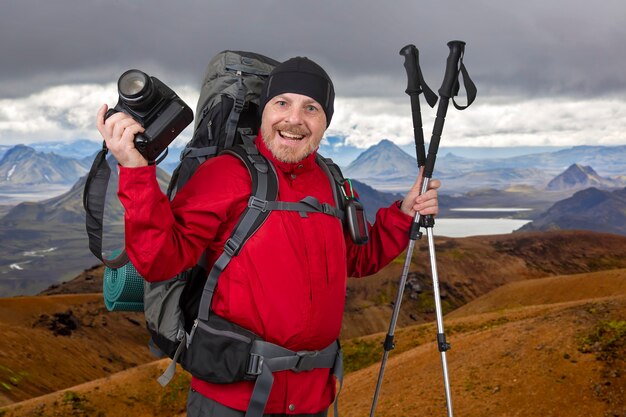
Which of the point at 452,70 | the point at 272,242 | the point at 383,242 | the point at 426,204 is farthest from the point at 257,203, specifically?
the point at 452,70

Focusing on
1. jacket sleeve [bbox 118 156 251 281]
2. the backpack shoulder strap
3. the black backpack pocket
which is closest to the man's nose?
jacket sleeve [bbox 118 156 251 281]

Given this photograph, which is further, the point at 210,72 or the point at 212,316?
the point at 210,72

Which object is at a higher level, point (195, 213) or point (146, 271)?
point (195, 213)

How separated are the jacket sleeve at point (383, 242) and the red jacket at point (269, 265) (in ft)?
2.73

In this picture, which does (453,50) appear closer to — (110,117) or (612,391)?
(110,117)

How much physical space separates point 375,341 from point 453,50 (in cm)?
2029

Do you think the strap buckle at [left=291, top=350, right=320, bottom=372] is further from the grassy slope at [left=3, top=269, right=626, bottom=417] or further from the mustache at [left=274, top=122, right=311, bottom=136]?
the grassy slope at [left=3, top=269, right=626, bottom=417]

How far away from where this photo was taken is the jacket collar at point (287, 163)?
484 centimetres

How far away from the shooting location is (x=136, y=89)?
4.07 m

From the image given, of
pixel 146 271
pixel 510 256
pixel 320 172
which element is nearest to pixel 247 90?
pixel 320 172

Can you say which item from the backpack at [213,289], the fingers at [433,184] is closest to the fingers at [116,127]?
the backpack at [213,289]

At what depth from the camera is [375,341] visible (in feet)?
81.8

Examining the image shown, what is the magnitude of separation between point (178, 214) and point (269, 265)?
0.74m

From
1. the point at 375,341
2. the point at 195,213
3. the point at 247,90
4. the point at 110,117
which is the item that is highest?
the point at 247,90
